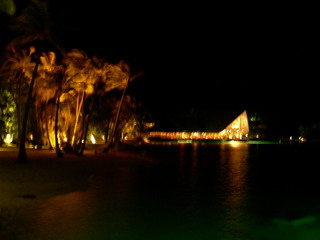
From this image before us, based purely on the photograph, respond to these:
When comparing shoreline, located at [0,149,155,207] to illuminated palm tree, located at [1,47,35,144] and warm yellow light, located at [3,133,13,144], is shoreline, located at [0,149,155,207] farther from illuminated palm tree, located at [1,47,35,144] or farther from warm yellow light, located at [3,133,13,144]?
warm yellow light, located at [3,133,13,144]

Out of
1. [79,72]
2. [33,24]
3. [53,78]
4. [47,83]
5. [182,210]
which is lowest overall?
[182,210]

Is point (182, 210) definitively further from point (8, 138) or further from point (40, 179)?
point (8, 138)

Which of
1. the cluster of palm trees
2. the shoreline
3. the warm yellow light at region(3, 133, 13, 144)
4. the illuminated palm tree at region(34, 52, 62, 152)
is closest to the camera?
the shoreline

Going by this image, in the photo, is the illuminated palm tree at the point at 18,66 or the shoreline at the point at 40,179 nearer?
the shoreline at the point at 40,179

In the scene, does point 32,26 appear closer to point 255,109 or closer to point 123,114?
point 123,114

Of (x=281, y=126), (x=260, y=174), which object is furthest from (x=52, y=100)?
(x=281, y=126)

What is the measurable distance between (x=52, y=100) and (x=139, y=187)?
51.4 feet

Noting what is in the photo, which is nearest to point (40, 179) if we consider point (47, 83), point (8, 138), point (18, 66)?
point (47, 83)

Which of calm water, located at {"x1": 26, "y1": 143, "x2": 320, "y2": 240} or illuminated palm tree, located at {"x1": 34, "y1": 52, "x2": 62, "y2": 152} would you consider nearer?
calm water, located at {"x1": 26, "y1": 143, "x2": 320, "y2": 240}

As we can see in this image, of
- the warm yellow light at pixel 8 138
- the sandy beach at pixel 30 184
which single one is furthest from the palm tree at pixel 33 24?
the warm yellow light at pixel 8 138

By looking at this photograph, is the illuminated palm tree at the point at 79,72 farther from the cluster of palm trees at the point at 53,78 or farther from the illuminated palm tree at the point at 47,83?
the illuminated palm tree at the point at 47,83

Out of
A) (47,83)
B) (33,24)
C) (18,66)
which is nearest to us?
(33,24)

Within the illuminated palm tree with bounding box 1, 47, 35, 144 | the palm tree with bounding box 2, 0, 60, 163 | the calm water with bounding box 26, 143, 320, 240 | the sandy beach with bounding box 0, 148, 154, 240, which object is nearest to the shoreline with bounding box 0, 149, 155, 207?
the sandy beach with bounding box 0, 148, 154, 240

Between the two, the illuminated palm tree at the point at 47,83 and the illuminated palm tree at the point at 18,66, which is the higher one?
the illuminated palm tree at the point at 18,66
